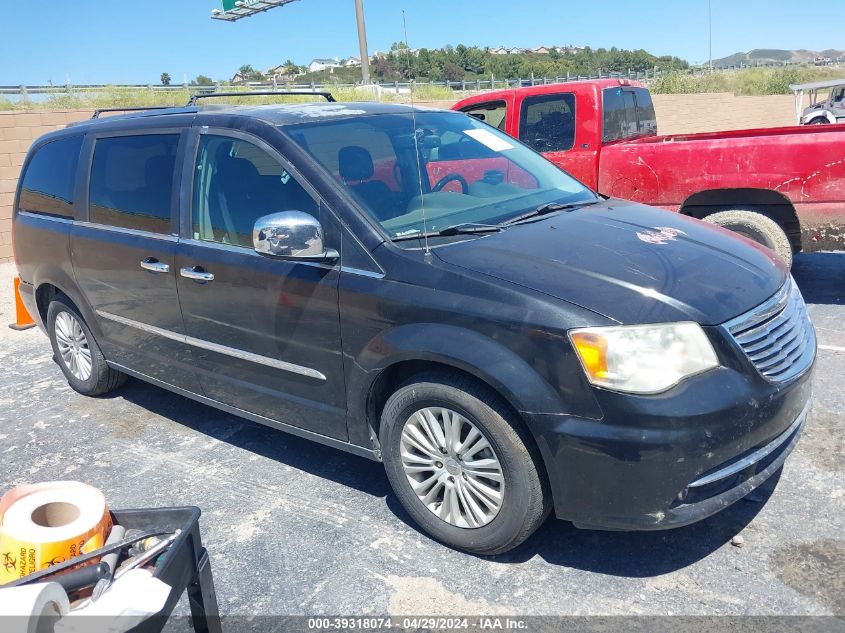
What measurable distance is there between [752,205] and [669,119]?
59.9 feet

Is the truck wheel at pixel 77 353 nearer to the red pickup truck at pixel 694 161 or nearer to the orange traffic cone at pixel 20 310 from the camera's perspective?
the orange traffic cone at pixel 20 310

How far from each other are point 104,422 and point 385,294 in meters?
2.74

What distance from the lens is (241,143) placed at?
146 inches

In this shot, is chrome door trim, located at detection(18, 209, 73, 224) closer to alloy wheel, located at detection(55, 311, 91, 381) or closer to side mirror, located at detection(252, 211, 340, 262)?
alloy wheel, located at detection(55, 311, 91, 381)

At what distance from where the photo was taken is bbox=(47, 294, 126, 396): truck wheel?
5016 millimetres

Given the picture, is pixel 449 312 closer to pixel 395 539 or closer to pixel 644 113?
pixel 395 539

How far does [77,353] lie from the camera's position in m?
5.19

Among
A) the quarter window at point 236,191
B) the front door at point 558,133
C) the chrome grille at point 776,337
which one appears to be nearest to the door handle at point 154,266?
the quarter window at point 236,191

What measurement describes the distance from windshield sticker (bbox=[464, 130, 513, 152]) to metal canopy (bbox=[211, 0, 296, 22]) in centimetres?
2006

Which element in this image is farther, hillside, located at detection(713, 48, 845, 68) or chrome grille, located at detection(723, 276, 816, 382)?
hillside, located at detection(713, 48, 845, 68)

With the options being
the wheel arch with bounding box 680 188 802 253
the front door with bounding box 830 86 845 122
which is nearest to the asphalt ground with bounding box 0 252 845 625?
the wheel arch with bounding box 680 188 802 253

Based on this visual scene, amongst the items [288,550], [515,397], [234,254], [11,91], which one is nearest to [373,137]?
[234,254]

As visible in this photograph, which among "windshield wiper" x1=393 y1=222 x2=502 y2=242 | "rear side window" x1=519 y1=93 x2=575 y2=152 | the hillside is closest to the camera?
"windshield wiper" x1=393 y1=222 x2=502 y2=242

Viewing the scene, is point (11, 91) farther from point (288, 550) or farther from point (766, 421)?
point (766, 421)
